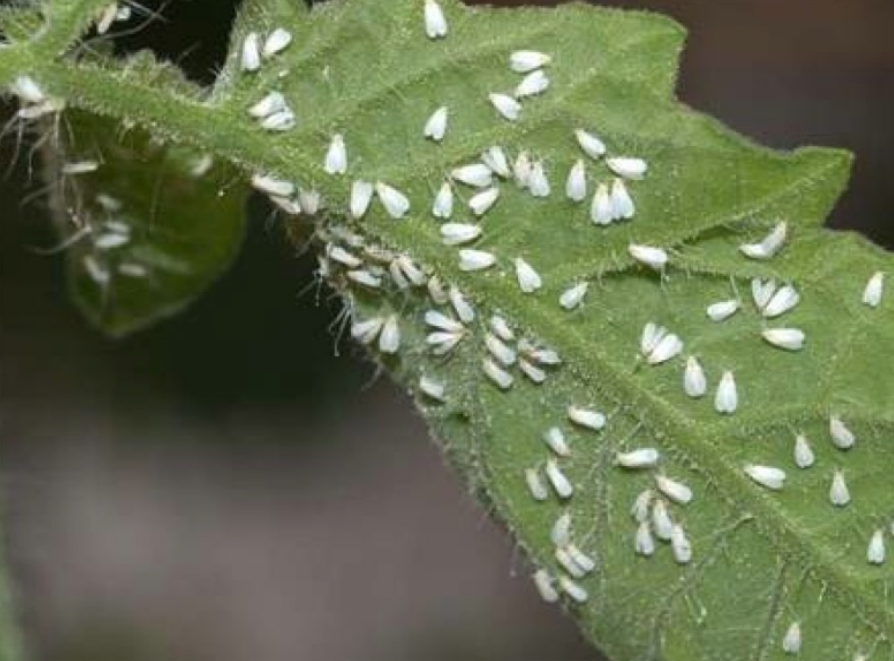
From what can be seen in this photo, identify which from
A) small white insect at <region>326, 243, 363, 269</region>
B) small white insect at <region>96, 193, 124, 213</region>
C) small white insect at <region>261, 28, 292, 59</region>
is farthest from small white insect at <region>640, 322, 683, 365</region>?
small white insect at <region>96, 193, 124, 213</region>

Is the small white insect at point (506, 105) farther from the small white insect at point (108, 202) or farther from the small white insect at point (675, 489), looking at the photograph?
the small white insect at point (108, 202)

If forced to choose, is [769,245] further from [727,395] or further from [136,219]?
[136,219]

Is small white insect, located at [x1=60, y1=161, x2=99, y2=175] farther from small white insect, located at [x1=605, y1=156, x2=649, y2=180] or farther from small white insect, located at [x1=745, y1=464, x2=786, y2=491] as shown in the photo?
small white insect, located at [x1=745, y1=464, x2=786, y2=491]

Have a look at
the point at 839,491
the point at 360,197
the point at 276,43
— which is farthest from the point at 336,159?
the point at 839,491

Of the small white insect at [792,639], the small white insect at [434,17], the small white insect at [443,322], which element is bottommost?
the small white insect at [792,639]

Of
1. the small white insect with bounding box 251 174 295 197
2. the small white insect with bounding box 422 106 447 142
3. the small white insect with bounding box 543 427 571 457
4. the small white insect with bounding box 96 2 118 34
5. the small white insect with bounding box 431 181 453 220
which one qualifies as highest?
the small white insect with bounding box 96 2 118 34

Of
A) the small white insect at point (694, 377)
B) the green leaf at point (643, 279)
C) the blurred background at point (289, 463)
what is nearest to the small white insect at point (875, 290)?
the green leaf at point (643, 279)

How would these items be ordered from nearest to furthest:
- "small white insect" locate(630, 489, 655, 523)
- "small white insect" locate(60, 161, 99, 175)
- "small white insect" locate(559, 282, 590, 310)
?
1. "small white insect" locate(559, 282, 590, 310)
2. "small white insect" locate(630, 489, 655, 523)
3. "small white insect" locate(60, 161, 99, 175)
